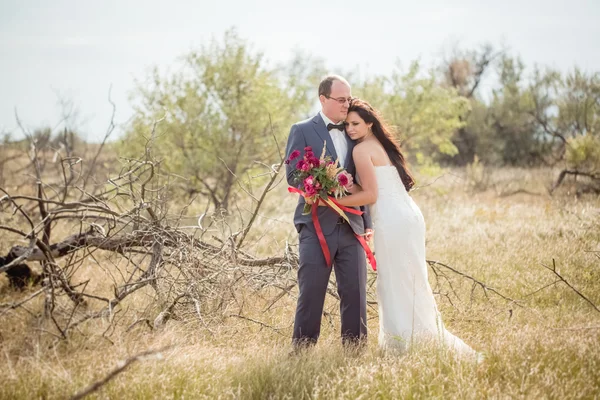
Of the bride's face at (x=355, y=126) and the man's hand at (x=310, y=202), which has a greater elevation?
the bride's face at (x=355, y=126)

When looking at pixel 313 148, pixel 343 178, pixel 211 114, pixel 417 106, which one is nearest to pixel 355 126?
pixel 313 148

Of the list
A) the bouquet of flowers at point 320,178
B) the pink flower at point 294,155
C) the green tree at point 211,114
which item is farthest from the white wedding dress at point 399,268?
the green tree at point 211,114

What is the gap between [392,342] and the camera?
459 cm

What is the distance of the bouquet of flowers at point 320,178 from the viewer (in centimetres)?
421

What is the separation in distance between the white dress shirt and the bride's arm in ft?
0.54

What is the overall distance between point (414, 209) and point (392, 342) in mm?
1214

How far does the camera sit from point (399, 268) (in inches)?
186

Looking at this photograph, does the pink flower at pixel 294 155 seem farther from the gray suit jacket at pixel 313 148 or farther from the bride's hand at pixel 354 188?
the bride's hand at pixel 354 188

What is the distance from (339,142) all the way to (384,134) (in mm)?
418

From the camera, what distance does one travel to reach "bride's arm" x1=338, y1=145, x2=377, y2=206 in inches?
176

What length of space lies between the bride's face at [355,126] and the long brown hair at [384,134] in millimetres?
31

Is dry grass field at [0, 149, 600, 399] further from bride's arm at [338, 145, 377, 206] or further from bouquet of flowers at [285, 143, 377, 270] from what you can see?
bouquet of flowers at [285, 143, 377, 270]

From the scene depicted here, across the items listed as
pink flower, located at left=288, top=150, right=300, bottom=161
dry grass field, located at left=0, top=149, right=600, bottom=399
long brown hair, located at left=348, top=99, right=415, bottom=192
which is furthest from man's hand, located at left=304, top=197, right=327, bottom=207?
dry grass field, located at left=0, top=149, right=600, bottom=399

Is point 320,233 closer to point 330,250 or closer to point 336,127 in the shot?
point 330,250
